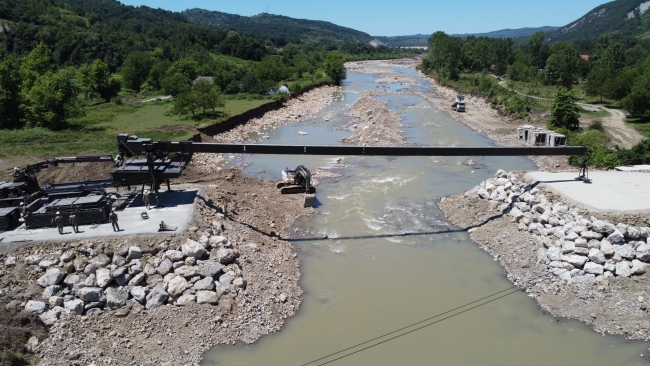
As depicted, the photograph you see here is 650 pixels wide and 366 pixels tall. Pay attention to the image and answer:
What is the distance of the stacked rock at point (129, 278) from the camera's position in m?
14.1

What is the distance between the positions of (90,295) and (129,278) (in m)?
1.30

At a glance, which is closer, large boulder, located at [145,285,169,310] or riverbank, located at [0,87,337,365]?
riverbank, located at [0,87,337,365]

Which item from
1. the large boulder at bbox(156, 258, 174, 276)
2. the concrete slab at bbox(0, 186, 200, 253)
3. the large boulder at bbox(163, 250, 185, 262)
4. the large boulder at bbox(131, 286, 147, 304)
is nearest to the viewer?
the large boulder at bbox(131, 286, 147, 304)

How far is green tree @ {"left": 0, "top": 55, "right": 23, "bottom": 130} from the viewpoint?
3956 centimetres

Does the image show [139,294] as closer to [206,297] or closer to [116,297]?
[116,297]

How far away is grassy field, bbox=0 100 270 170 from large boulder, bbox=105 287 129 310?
19945 millimetres

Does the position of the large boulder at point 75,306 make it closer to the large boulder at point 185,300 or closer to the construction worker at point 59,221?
the large boulder at point 185,300

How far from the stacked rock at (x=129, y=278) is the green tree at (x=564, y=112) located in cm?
3565

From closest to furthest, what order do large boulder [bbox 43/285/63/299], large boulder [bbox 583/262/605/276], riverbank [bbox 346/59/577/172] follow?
large boulder [bbox 43/285/63/299] < large boulder [bbox 583/262/605/276] < riverbank [bbox 346/59/577/172]

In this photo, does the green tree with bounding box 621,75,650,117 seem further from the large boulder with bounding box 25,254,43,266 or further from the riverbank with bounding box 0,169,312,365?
the large boulder with bounding box 25,254,43,266

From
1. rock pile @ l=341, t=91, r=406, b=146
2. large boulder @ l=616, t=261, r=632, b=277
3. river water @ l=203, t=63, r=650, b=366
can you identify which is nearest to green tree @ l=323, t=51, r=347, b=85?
rock pile @ l=341, t=91, r=406, b=146

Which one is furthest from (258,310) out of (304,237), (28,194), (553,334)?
(28,194)

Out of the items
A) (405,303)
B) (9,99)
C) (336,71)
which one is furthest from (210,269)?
(336,71)

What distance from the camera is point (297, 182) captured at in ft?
88.7
